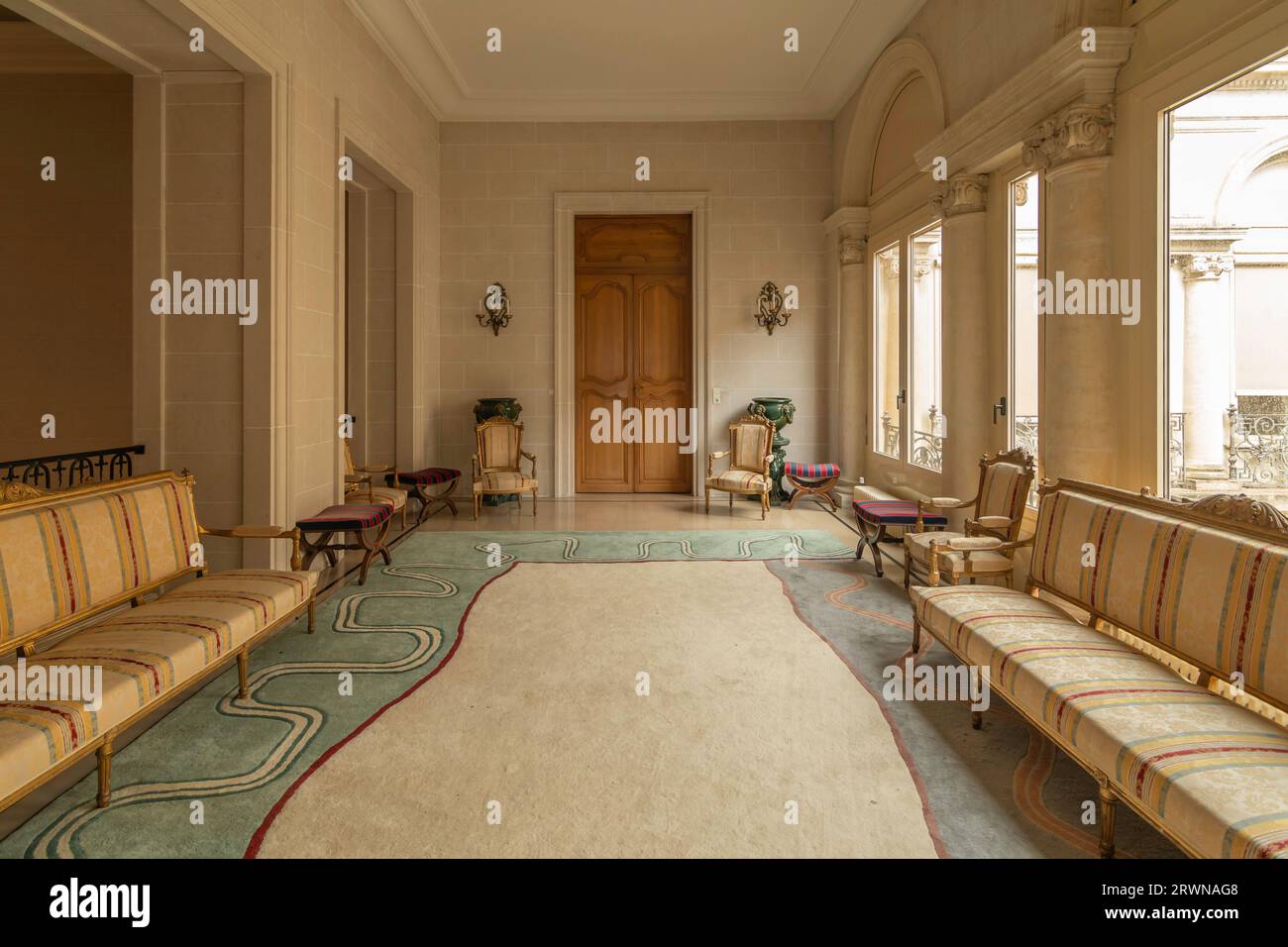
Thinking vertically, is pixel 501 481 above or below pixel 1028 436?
below

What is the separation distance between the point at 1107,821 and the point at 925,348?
20.0ft

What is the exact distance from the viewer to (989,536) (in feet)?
16.7

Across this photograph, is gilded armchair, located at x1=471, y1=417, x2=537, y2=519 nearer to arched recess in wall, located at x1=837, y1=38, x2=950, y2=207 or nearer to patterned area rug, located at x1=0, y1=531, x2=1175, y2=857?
patterned area rug, located at x1=0, y1=531, x2=1175, y2=857

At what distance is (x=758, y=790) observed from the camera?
9.30 feet

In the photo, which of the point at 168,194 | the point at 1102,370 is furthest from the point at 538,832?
the point at 168,194

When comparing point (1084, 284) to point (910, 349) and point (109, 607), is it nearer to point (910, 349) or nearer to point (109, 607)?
point (910, 349)

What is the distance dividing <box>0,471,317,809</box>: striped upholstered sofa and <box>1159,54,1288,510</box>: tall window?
4.63 metres

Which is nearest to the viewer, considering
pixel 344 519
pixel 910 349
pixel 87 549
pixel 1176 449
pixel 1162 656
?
pixel 87 549

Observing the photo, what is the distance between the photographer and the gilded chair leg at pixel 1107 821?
237cm

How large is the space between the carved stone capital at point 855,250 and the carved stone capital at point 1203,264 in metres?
5.44

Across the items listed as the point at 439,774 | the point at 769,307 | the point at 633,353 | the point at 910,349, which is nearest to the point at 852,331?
the point at 769,307

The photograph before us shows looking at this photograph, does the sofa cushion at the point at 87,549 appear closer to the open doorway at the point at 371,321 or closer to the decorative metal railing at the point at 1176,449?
the open doorway at the point at 371,321

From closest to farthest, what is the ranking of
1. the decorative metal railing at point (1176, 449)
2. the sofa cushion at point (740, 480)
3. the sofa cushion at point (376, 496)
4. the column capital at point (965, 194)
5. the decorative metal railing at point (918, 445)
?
the decorative metal railing at point (1176, 449) → the column capital at point (965, 194) → the sofa cushion at point (376, 496) → the decorative metal railing at point (918, 445) → the sofa cushion at point (740, 480)

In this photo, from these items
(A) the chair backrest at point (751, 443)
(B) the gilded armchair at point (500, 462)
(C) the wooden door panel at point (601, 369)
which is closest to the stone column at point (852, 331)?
(A) the chair backrest at point (751, 443)
